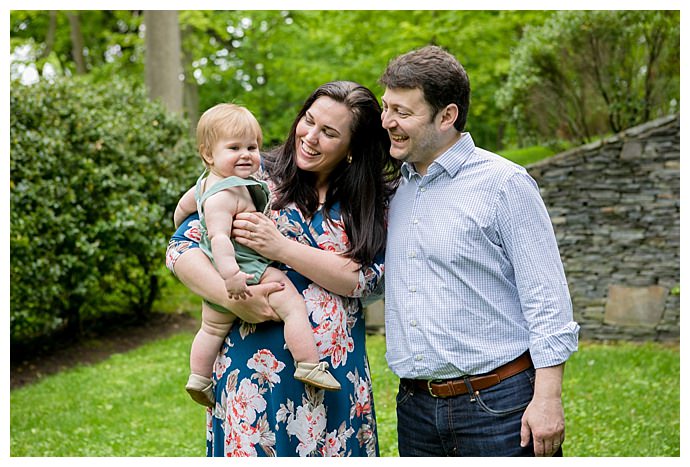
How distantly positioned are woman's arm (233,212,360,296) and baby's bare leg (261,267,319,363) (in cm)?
10

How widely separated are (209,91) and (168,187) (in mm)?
12075

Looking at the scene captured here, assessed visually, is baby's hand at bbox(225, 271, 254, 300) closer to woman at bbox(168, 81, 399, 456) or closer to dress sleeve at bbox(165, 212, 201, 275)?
woman at bbox(168, 81, 399, 456)

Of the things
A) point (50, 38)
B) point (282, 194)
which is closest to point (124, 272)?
point (282, 194)

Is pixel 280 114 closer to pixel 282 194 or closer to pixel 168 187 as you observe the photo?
pixel 168 187

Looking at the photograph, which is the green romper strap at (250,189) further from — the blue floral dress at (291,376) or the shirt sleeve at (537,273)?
the shirt sleeve at (537,273)

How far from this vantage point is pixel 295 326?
8.48ft

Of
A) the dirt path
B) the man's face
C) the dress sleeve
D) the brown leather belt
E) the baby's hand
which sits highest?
the man's face

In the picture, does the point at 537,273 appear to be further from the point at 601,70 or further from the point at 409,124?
the point at 601,70

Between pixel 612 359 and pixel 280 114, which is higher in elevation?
pixel 280 114

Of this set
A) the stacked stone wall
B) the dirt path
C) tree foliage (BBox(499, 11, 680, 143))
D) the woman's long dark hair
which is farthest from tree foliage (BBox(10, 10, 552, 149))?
the woman's long dark hair

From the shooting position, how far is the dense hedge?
7238 mm

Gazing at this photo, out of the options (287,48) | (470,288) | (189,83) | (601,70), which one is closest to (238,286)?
(470,288)

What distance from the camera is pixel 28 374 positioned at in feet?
25.8

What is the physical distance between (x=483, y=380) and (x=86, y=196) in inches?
243
